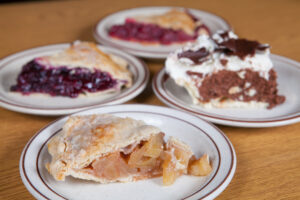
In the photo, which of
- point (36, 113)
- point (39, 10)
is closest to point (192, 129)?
point (36, 113)

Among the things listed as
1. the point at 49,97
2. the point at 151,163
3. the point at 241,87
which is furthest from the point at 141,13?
the point at 151,163

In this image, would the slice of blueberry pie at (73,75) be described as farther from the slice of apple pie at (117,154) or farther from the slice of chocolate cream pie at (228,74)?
the slice of apple pie at (117,154)

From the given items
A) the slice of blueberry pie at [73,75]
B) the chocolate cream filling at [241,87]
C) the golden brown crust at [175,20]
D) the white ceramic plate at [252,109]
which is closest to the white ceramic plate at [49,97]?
the slice of blueberry pie at [73,75]

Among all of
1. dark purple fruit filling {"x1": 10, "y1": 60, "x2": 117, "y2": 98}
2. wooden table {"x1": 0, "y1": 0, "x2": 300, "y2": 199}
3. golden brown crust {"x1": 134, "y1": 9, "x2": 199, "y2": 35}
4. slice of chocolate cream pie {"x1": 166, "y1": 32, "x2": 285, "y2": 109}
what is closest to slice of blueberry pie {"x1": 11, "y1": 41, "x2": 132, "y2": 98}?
dark purple fruit filling {"x1": 10, "y1": 60, "x2": 117, "y2": 98}

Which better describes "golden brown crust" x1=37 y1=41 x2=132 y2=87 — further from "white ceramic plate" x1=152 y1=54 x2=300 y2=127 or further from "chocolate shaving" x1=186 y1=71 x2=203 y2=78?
"chocolate shaving" x1=186 y1=71 x2=203 y2=78

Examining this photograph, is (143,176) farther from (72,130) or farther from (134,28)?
(134,28)

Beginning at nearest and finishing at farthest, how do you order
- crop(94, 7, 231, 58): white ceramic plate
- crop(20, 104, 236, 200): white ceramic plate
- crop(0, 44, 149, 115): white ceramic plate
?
crop(20, 104, 236, 200): white ceramic plate, crop(0, 44, 149, 115): white ceramic plate, crop(94, 7, 231, 58): white ceramic plate
